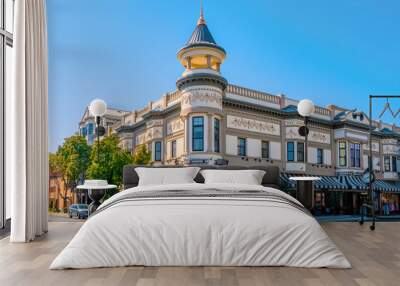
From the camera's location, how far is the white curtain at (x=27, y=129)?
3633mm

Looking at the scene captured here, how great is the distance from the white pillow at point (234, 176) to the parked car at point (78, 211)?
89.6 inches

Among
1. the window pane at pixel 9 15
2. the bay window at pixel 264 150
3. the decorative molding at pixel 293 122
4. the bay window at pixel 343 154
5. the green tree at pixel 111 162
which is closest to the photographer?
the window pane at pixel 9 15

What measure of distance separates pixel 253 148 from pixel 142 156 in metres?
2.17

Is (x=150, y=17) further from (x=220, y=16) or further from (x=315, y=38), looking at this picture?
(x=315, y=38)

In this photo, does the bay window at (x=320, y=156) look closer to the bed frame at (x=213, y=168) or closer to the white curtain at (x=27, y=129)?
the bed frame at (x=213, y=168)

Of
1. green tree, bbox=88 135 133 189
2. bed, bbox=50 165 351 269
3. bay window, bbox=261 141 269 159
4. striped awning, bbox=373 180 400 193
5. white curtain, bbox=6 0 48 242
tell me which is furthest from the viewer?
striped awning, bbox=373 180 400 193

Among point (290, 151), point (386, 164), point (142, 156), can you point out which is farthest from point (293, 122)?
point (142, 156)

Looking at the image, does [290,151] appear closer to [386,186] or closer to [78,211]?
[386,186]

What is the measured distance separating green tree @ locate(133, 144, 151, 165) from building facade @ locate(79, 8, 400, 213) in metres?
0.11

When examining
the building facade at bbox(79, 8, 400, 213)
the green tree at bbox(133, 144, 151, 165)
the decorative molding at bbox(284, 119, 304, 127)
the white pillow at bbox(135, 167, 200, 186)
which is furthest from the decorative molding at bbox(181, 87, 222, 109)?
the white pillow at bbox(135, 167, 200, 186)

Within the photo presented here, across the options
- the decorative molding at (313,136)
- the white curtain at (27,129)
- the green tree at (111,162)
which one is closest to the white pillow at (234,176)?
the white curtain at (27,129)

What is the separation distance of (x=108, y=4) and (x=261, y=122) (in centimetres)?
375

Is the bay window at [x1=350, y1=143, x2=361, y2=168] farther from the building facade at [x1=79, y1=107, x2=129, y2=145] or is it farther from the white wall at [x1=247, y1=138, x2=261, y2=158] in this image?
the building facade at [x1=79, y1=107, x2=129, y2=145]

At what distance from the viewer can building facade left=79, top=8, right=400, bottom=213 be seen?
692cm
